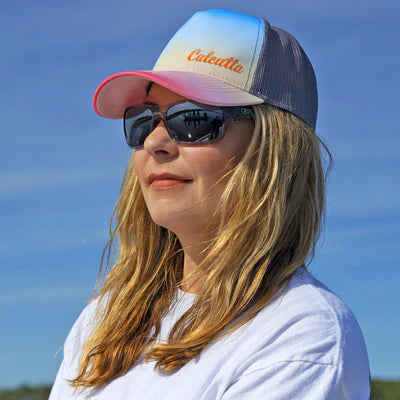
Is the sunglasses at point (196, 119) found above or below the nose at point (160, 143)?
above

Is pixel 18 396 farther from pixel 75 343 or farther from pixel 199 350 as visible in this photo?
pixel 199 350

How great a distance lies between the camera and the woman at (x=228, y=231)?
219 cm

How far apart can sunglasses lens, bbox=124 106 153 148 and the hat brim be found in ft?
0.26

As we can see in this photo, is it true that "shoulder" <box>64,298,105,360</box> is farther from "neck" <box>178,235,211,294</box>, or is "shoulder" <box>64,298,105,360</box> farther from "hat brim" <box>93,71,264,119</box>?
"hat brim" <box>93,71,264,119</box>

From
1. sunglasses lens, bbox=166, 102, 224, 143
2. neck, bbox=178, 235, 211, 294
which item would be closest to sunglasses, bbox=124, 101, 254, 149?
sunglasses lens, bbox=166, 102, 224, 143

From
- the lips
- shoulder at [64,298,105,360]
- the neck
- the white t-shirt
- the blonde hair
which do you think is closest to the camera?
the white t-shirt

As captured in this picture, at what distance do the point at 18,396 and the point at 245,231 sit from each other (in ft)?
19.1

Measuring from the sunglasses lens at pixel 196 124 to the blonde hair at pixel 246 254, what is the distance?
0.15 m

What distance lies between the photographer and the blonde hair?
236cm

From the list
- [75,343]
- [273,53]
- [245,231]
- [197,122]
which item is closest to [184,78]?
[197,122]

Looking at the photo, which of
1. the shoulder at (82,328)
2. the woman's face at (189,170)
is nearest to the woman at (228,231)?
the woman's face at (189,170)

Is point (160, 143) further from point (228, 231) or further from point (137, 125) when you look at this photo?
point (228, 231)

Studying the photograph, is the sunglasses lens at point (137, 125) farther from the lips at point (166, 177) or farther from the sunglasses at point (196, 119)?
the lips at point (166, 177)

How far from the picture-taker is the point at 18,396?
735 centimetres
